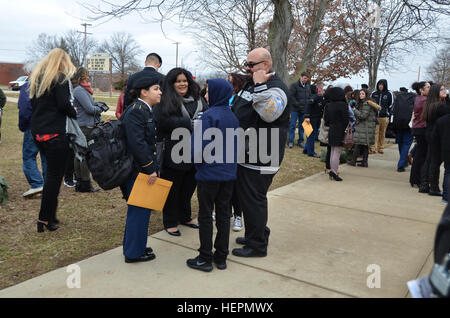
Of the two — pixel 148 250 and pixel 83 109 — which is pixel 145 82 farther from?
pixel 83 109

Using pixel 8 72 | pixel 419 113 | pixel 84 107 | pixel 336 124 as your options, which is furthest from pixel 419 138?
pixel 8 72

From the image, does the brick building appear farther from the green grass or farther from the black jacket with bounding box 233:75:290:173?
the black jacket with bounding box 233:75:290:173

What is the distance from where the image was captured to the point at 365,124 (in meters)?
8.88

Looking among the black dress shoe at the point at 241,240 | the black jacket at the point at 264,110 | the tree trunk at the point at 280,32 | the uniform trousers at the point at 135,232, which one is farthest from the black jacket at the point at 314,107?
the uniform trousers at the point at 135,232

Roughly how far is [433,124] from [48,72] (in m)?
5.78

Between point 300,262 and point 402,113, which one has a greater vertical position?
point 402,113

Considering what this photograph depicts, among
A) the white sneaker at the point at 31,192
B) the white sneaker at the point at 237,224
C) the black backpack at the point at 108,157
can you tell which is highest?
the black backpack at the point at 108,157

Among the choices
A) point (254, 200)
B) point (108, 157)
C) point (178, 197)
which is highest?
point (108, 157)

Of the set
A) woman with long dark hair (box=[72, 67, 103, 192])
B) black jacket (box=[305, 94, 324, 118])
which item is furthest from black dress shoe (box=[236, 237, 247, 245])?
black jacket (box=[305, 94, 324, 118])

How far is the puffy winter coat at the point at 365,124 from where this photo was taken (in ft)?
28.7

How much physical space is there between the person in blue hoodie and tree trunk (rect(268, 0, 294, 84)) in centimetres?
828

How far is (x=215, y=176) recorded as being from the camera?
3246 mm

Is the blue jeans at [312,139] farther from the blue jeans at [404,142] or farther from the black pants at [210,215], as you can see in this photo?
the black pants at [210,215]

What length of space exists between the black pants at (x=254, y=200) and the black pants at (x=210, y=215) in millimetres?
311
